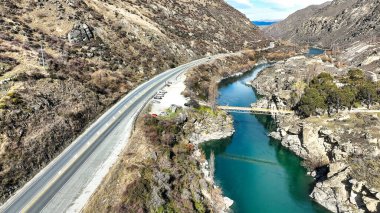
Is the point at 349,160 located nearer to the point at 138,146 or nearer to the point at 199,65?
the point at 138,146

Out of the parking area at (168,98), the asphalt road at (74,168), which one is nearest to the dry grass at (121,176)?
the asphalt road at (74,168)

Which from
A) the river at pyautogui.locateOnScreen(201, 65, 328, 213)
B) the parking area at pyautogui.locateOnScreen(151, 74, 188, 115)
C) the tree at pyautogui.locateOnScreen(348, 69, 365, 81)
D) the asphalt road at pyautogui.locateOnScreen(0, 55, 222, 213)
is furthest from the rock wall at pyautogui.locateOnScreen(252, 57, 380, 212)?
the asphalt road at pyautogui.locateOnScreen(0, 55, 222, 213)

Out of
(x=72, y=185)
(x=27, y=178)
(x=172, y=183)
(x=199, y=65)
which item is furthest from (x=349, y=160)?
(x=199, y=65)

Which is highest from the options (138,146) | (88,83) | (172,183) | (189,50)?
(189,50)

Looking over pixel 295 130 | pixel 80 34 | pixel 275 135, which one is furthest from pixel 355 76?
pixel 80 34

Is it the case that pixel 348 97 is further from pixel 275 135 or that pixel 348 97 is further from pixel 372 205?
pixel 372 205
